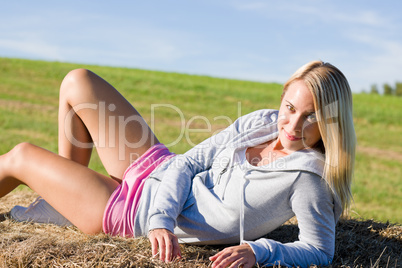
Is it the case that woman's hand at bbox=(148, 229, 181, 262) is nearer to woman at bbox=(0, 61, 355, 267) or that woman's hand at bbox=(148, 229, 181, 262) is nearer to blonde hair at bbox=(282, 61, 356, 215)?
woman at bbox=(0, 61, 355, 267)

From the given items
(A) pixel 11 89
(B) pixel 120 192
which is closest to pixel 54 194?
(B) pixel 120 192

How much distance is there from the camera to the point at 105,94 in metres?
2.78

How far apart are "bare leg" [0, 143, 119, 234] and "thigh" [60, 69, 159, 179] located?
0.20 m

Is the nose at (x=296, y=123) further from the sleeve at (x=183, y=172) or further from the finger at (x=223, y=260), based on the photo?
the finger at (x=223, y=260)

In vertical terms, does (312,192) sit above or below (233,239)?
above

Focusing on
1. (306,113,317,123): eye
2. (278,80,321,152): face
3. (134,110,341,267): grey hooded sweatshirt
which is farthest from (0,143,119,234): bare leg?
(306,113,317,123): eye

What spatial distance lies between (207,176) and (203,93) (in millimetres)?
13964

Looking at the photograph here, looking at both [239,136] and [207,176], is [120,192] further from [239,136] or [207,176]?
[239,136]

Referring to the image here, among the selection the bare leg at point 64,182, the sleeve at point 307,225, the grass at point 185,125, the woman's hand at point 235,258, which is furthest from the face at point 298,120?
the bare leg at point 64,182

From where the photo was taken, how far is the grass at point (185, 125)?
249cm

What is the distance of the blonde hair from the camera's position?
6.99ft

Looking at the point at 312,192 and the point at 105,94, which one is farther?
the point at 105,94

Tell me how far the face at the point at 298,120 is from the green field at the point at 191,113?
2.89 meters

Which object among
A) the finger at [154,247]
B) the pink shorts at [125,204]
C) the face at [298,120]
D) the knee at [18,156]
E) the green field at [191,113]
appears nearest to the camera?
the finger at [154,247]
